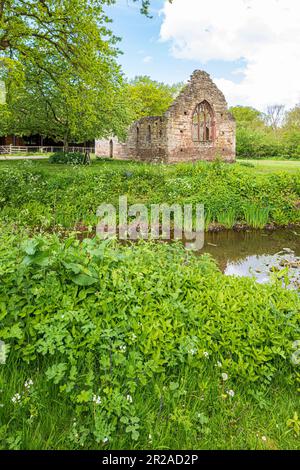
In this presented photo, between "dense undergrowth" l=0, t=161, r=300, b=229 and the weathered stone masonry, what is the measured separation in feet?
31.0

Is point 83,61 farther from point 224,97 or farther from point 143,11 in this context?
point 224,97

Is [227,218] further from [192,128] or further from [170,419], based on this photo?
[192,128]

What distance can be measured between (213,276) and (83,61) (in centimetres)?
992

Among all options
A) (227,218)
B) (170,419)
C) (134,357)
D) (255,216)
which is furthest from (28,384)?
(255,216)

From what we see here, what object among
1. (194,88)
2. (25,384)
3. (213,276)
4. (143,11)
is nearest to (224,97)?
(194,88)

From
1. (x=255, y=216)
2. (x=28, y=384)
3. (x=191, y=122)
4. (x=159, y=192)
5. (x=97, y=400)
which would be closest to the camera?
(x=97, y=400)

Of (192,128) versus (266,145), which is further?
(266,145)

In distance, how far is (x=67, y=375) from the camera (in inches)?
90.7

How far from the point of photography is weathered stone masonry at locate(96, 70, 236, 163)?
2180 cm

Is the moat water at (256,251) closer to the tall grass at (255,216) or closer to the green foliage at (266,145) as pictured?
the tall grass at (255,216)

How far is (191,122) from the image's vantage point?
22297 millimetres

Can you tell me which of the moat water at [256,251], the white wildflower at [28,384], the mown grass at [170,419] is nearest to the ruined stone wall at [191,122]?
the moat water at [256,251]

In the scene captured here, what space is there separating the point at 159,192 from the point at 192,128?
12439mm

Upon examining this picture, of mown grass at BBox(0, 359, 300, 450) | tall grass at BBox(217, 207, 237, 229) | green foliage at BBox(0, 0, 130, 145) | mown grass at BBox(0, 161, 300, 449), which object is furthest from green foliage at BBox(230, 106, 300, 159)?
mown grass at BBox(0, 359, 300, 450)
